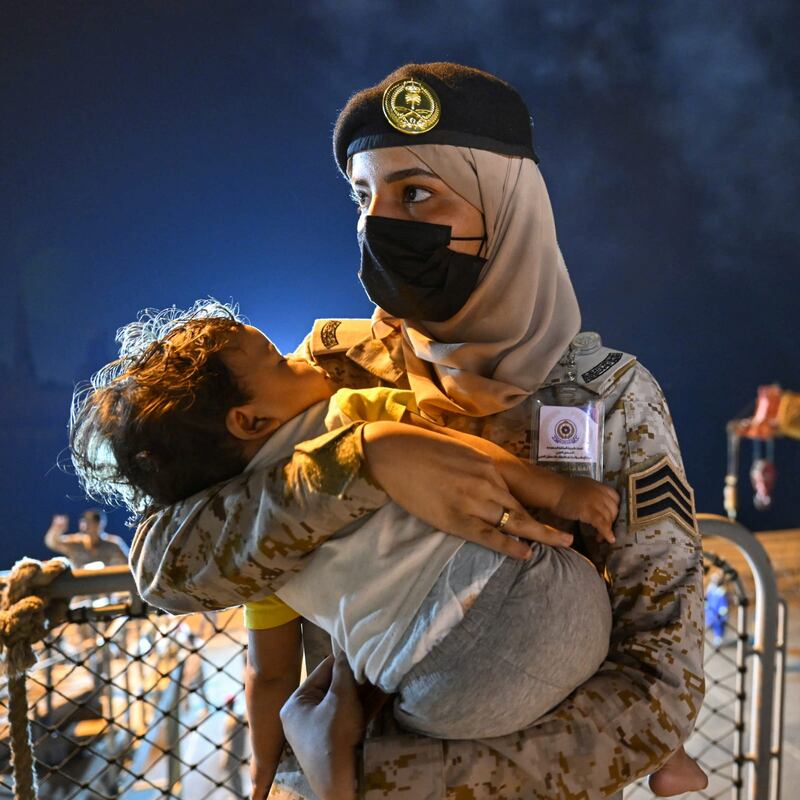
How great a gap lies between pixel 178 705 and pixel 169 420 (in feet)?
4.66

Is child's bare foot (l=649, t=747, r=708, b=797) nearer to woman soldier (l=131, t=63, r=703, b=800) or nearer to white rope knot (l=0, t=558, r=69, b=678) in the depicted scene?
woman soldier (l=131, t=63, r=703, b=800)

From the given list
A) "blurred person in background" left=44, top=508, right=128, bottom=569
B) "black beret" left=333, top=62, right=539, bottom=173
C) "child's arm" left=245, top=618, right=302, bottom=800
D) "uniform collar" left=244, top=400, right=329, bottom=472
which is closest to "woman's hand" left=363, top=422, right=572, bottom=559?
"uniform collar" left=244, top=400, right=329, bottom=472

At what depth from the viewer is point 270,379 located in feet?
2.93

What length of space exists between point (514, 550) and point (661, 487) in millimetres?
259

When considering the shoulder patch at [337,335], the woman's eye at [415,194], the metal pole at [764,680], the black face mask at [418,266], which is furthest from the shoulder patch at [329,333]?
the metal pole at [764,680]

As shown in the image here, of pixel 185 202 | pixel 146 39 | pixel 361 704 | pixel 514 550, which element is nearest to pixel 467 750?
pixel 361 704

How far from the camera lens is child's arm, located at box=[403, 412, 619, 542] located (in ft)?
2.72

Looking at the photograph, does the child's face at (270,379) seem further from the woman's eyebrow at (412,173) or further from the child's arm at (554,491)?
the woman's eyebrow at (412,173)

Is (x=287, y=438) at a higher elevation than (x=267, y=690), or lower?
higher

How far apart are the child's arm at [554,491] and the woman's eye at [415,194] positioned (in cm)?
37

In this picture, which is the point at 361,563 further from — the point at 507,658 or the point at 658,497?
the point at 658,497

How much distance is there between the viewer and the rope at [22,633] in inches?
47.9

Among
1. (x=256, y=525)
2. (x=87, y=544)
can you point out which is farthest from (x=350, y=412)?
(x=87, y=544)

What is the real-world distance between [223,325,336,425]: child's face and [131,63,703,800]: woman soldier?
113 mm
